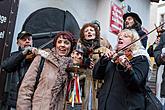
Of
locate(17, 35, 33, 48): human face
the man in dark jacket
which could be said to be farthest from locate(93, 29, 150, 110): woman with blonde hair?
locate(17, 35, 33, 48): human face

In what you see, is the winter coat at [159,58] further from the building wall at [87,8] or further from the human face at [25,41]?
the building wall at [87,8]

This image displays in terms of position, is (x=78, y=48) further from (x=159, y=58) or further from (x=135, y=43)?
(x=159, y=58)

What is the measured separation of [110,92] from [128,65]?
1.02ft

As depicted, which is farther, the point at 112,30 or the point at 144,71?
the point at 112,30

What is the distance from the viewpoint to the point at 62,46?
2605 mm

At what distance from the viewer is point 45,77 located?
7.89ft

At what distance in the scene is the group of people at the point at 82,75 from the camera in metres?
2.12

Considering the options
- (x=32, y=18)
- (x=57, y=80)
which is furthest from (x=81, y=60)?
(x=32, y=18)

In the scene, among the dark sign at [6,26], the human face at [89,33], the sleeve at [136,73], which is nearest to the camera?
the sleeve at [136,73]

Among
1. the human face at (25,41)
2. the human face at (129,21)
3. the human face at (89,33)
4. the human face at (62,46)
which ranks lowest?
the human face at (62,46)

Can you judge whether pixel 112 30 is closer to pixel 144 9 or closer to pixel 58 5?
pixel 58 5

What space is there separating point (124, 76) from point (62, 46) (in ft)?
2.61

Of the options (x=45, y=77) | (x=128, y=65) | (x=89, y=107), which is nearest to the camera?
(x=128, y=65)

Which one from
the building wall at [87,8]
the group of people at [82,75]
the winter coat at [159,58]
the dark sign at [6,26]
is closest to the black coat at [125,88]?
the group of people at [82,75]
